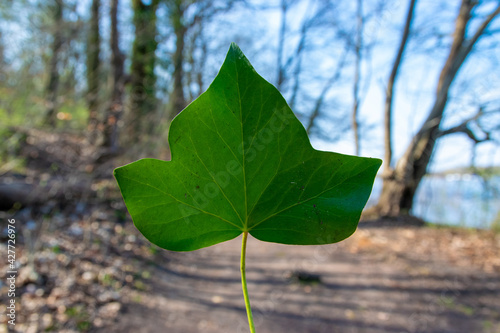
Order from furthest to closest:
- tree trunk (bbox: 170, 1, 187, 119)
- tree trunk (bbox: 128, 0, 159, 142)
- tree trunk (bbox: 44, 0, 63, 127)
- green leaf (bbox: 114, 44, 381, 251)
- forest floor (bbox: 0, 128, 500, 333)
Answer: tree trunk (bbox: 44, 0, 63, 127) → tree trunk (bbox: 128, 0, 159, 142) → forest floor (bbox: 0, 128, 500, 333) → tree trunk (bbox: 170, 1, 187, 119) → green leaf (bbox: 114, 44, 381, 251)

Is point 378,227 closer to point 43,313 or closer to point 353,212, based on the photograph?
point 43,313

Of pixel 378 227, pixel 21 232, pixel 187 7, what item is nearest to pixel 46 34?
pixel 187 7

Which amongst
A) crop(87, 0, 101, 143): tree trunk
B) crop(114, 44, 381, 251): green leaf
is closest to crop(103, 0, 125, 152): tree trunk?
crop(87, 0, 101, 143): tree trunk

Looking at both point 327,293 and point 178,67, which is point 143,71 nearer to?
point 178,67

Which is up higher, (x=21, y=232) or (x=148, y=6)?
(x=148, y=6)

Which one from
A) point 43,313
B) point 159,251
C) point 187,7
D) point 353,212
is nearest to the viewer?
point 353,212

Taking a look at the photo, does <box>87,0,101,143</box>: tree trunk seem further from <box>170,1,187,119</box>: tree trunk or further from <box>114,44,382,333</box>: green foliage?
<box>114,44,382,333</box>: green foliage
